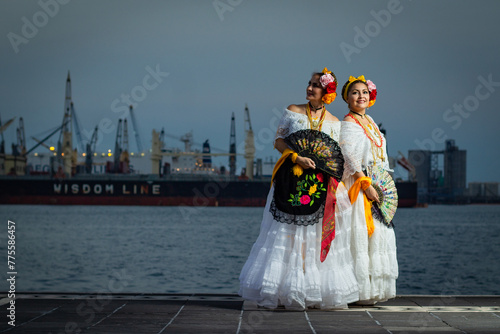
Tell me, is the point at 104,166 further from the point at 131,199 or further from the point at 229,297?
the point at 229,297

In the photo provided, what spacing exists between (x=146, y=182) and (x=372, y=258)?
69.4 m

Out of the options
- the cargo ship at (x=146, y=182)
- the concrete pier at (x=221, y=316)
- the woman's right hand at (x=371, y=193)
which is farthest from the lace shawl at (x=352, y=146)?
the cargo ship at (x=146, y=182)

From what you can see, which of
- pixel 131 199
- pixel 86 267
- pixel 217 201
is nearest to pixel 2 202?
pixel 131 199

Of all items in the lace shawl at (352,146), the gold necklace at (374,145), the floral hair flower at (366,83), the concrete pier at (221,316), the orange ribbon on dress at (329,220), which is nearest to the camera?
the concrete pier at (221,316)

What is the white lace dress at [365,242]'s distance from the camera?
16.9 feet

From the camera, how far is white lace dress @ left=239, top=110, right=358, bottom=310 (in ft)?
16.3

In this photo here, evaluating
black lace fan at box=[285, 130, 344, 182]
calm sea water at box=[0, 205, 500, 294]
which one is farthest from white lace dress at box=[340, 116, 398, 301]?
calm sea water at box=[0, 205, 500, 294]

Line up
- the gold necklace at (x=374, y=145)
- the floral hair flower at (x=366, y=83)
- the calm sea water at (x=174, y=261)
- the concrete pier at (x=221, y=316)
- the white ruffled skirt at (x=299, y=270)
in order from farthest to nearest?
Result: the calm sea water at (x=174, y=261), the floral hair flower at (x=366, y=83), the gold necklace at (x=374, y=145), the white ruffled skirt at (x=299, y=270), the concrete pier at (x=221, y=316)

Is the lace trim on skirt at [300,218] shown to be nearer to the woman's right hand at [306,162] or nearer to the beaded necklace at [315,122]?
the woman's right hand at [306,162]

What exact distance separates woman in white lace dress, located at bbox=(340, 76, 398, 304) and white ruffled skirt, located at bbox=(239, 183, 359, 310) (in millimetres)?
80

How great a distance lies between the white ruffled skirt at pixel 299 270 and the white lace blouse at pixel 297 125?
611 mm

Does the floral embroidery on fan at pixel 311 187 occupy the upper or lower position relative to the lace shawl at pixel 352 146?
lower

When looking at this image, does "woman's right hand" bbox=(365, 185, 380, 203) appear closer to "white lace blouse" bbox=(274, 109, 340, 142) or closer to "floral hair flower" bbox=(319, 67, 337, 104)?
"white lace blouse" bbox=(274, 109, 340, 142)

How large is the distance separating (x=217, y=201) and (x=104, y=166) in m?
26.8
